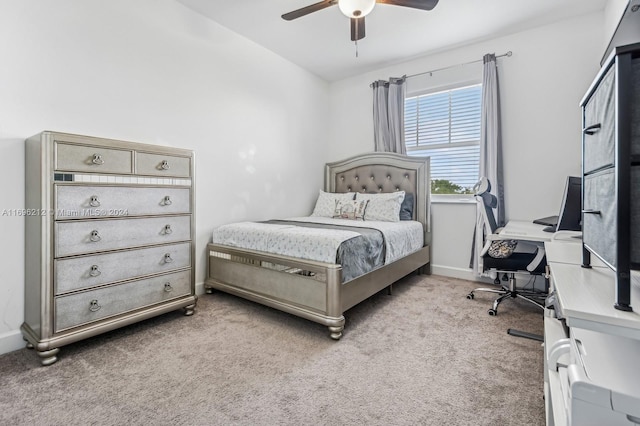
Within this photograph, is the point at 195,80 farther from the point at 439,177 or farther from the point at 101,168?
the point at 439,177

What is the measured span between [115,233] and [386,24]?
292cm

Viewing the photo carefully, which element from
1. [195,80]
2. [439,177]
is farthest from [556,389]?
[195,80]

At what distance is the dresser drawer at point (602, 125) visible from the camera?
761 millimetres

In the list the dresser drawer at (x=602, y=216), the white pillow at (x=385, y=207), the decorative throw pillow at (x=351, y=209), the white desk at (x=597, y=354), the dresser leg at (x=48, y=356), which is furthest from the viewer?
the decorative throw pillow at (x=351, y=209)

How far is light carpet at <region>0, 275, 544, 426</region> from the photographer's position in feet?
4.32

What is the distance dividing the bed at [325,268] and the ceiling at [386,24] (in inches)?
48.4

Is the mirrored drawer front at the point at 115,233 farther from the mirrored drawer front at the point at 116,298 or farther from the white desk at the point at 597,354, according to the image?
the white desk at the point at 597,354

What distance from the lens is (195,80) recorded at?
278 cm

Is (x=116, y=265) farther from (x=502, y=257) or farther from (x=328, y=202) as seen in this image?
(x=502, y=257)

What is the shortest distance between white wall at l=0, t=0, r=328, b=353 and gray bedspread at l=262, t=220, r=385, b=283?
1478 millimetres

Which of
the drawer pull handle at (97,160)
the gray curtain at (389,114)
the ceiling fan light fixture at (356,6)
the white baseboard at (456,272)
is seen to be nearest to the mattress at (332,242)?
the white baseboard at (456,272)

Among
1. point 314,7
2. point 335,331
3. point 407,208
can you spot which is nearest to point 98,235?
point 335,331

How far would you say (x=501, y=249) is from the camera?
2531 millimetres

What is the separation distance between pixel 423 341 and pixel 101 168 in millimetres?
2280
